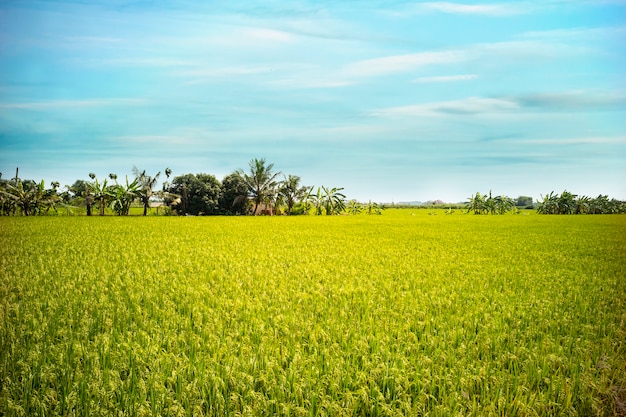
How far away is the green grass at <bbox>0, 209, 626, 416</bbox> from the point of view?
3404 millimetres

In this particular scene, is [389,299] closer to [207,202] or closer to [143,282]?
[143,282]

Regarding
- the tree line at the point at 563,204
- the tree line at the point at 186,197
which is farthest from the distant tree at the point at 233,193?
the tree line at the point at 563,204

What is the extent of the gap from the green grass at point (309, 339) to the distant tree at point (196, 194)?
Answer: 27417 millimetres

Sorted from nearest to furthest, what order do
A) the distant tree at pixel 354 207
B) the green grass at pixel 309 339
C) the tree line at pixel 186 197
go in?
the green grass at pixel 309 339 < the tree line at pixel 186 197 < the distant tree at pixel 354 207

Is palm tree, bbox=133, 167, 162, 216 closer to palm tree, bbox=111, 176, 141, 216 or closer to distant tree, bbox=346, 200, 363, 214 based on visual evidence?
palm tree, bbox=111, 176, 141, 216

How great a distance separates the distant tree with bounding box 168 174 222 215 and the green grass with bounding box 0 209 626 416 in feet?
90.0

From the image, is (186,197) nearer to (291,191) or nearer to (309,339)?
(291,191)

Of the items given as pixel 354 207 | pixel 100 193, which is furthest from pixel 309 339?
pixel 354 207

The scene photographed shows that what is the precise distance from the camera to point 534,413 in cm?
329

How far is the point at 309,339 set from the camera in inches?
183

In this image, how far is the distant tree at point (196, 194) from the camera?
36997 millimetres

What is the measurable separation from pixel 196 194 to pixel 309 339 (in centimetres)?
3409

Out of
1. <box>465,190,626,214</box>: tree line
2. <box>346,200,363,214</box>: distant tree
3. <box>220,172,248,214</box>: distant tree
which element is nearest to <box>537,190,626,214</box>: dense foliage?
<box>465,190,626,214</box>: tree line

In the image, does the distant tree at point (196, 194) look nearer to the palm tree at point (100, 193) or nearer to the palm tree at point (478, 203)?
the palm tree at point (100, 193)
